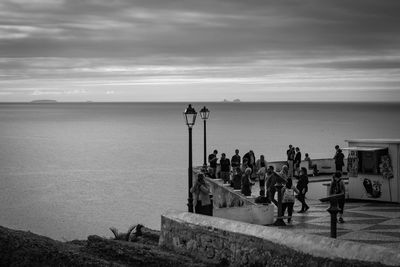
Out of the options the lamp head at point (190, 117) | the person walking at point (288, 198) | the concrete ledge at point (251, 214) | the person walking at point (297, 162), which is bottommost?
the concrete ledge at point (251, 214)

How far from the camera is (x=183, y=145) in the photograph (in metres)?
104

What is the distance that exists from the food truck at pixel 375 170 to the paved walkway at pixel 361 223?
41 centimetres

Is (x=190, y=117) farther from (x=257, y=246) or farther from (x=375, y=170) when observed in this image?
(x=257, y=246)

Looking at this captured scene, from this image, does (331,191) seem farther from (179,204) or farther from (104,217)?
(179,204)

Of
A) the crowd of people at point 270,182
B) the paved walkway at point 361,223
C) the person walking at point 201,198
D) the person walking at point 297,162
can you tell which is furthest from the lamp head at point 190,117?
the person walking at point 297,162

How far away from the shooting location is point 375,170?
63.9 ft

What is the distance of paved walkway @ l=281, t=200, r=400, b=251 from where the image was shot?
1410cm

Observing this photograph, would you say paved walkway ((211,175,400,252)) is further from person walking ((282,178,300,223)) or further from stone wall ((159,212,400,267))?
stone wall ((159,212,400,267))

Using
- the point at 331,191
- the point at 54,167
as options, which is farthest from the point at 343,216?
the point at 54,167

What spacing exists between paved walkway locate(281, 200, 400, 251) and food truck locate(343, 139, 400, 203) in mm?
408

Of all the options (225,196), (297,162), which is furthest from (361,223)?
(297,162)

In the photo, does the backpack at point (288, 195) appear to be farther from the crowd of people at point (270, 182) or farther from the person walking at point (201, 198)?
the person walking at point (201, 198)

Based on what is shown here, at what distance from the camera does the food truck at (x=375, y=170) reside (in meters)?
19.2

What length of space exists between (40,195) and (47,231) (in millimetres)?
14010
